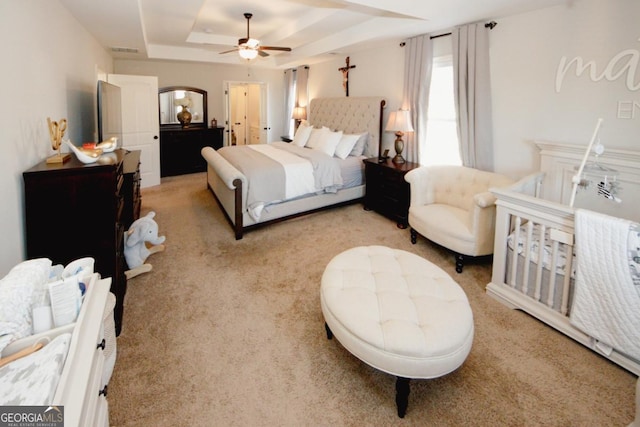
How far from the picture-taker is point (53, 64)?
267 cm

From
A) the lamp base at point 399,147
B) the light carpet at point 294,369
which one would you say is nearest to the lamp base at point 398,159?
the lamp base at point 399,147

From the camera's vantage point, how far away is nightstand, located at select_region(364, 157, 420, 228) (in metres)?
4.25

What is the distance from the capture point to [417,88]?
4.31m

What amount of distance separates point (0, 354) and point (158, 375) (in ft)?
3.87

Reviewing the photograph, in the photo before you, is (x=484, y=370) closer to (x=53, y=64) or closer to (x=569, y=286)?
(x=569, y=286)

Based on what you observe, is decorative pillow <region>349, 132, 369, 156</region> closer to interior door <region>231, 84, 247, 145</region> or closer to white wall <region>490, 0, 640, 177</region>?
white wall <region>490, 0, 640, 177</region>

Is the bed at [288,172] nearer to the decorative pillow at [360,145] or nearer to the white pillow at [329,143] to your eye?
the decorative pillow at [360,145]

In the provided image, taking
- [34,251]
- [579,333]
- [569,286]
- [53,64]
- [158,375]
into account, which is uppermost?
[53,64]

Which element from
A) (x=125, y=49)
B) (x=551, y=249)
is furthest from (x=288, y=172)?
(x=125, y=49)

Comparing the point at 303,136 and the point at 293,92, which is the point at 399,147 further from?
the point at 293,92

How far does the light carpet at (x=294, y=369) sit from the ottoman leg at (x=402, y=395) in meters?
0.05

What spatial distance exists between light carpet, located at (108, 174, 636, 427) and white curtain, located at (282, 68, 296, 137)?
5.26 metres

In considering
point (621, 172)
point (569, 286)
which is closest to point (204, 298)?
point (569, 286)

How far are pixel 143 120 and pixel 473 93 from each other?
5266 millimetres
